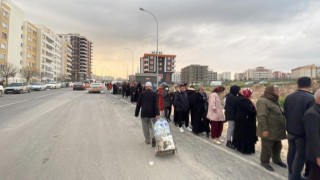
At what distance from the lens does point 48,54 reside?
12131 centimetres

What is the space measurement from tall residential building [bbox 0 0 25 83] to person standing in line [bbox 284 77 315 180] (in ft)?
268

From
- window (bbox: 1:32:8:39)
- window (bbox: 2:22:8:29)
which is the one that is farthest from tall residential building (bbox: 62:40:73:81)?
window (bbox: 2:22:8:29)

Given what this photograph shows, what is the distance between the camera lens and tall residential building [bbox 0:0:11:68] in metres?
73.6

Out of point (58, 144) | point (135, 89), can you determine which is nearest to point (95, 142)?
point (58, 144)

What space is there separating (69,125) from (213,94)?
5.90 m

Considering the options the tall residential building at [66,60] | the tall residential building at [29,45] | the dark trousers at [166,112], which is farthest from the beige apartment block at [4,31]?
the dark trousers at [166,112]

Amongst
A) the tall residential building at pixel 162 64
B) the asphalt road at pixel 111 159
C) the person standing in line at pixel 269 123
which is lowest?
the asphalt road at pixel 111 159

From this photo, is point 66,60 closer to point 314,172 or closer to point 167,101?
point 167,101

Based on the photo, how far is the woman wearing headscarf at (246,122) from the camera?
702 centimetres

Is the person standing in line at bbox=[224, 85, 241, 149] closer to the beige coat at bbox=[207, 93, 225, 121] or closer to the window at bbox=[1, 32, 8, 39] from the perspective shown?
the beige coat at bbox=[207, 93, 225, 121]

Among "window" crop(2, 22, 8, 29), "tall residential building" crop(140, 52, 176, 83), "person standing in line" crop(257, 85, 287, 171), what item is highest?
"window" crop(2, 22, 8, 29)

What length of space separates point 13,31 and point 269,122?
88.7m

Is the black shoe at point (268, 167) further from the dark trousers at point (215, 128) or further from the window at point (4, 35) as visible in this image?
the window at point (4, 35)

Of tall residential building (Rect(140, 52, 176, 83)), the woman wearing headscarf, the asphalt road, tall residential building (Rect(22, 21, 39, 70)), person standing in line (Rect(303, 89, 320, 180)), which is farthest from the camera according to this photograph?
tall residential building (Rect(140, 52, 176, 83))
